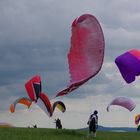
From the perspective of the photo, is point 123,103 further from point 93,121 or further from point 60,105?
point 93,121

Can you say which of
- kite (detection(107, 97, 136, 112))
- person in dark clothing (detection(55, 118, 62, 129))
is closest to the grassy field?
kite (detection(107, 97, 136, 112))

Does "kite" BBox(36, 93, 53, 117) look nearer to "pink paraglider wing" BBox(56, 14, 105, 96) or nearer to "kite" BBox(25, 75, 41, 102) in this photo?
"kite" BBox(25, 75, 41, 102)

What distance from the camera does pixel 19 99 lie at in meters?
55.4

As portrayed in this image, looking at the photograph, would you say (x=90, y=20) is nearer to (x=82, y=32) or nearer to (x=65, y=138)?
(x=82, y=32)

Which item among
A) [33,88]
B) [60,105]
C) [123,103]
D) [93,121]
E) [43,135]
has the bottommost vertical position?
[43,135]

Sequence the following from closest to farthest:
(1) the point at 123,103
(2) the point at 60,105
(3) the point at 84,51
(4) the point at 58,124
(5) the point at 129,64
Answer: (3) the point at 84,51
(5) the point at 129,64
(1) the point at 123,103
(4) the point at 58,124
(2) the point at 60,105

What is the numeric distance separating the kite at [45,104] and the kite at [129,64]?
49.4 ft

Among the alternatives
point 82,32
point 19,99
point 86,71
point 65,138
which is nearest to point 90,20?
point 82,32

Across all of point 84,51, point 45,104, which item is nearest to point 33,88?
point 45,104

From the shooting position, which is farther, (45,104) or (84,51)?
(45,104)

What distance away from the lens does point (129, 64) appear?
34.4 metres

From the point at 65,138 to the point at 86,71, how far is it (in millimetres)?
4850

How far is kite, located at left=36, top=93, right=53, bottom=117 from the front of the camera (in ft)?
161

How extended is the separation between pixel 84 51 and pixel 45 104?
17501mm
